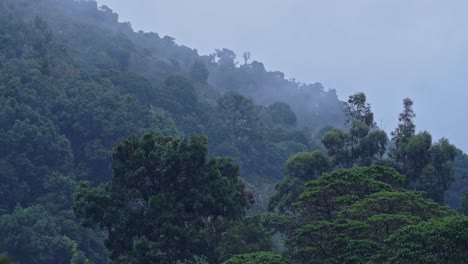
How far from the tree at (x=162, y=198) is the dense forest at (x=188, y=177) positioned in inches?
1.8

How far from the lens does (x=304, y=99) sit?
11506cm

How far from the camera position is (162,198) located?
26344 mm

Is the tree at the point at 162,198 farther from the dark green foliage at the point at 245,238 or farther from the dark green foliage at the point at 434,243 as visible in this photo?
the dark green foliage at the point at 434,243

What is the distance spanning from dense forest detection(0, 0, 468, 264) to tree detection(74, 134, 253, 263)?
0.15ft

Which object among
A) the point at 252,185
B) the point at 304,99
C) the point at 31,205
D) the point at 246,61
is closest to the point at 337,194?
the point at 31,205

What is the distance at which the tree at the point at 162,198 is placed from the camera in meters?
26.4

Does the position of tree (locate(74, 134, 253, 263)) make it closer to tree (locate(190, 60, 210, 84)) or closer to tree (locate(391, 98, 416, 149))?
tree (locate(391, 98, 416, 149))

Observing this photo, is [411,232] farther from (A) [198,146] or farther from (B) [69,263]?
(B) [69,263]

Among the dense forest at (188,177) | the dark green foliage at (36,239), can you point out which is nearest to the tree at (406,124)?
the dense forest at (188,177)

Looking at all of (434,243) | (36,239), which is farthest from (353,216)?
(36,239)

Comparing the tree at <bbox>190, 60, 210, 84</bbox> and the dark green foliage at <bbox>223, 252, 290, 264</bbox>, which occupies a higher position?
the tree at <bbox>190, 60, 210, 84</bbox>

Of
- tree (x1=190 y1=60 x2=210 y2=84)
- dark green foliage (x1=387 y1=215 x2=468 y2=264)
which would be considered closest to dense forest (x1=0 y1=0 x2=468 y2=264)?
dark green foliage (x1=387 y1=215 x2=468 y2=264)

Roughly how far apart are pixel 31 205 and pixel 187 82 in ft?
114

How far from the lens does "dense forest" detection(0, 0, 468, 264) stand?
24.3 meters
